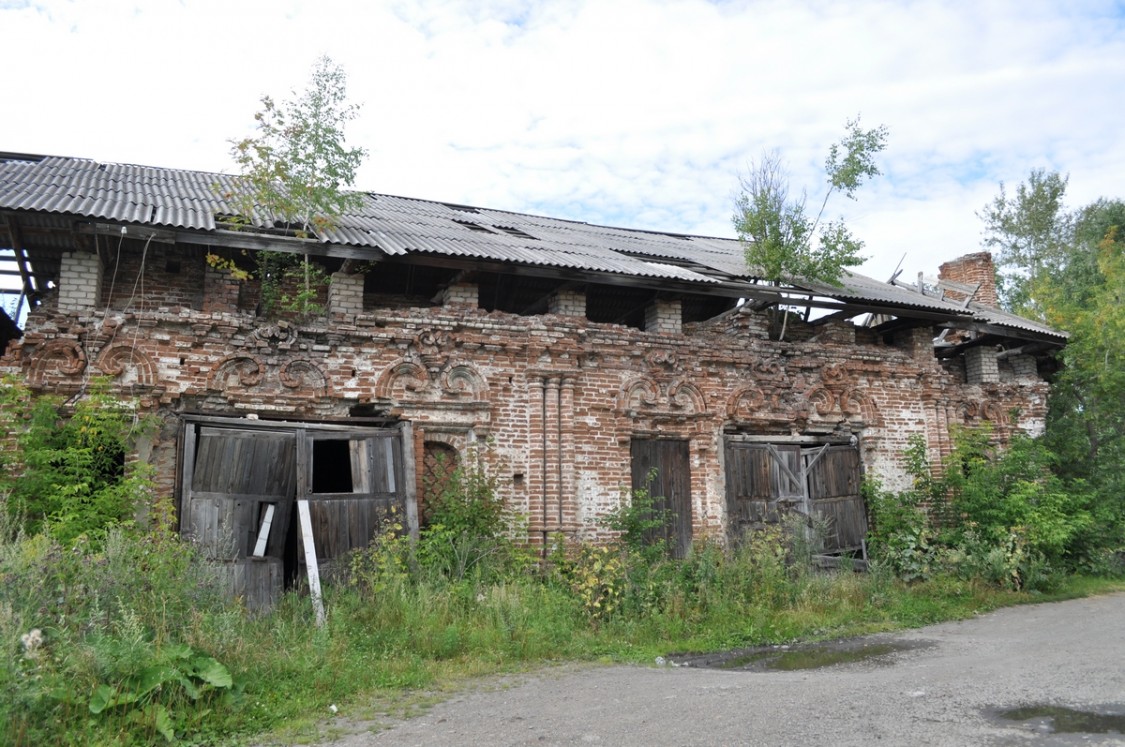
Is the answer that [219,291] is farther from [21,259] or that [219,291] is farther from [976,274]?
[976,274]

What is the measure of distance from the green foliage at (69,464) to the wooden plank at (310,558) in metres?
1.45

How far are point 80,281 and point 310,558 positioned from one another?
3854mm

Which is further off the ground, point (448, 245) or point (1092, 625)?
point (448, 245)

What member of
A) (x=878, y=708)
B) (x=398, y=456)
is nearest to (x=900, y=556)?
(x=878, y=708)

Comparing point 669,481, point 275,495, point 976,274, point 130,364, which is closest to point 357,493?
point 275,495

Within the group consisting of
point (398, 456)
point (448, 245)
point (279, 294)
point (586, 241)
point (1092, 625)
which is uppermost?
point (586, 241)

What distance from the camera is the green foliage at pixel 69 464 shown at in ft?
24.1

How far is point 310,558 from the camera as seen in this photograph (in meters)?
8.17

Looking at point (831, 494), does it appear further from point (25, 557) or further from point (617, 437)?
point (25, 557)

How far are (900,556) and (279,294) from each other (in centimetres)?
895

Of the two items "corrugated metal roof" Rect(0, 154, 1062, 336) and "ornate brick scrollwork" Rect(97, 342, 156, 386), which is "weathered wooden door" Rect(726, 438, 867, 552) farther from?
"ornate brick scrollwork" Rect(97, 342, 156, 386)

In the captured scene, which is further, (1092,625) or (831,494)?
(831,494)

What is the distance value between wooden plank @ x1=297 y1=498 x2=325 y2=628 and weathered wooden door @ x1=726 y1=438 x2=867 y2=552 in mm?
5421

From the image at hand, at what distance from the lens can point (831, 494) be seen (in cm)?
1198
